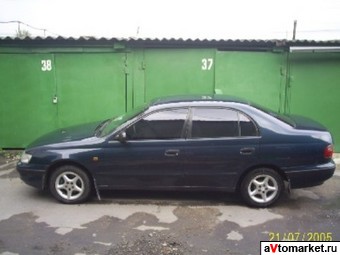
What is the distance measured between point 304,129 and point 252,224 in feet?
5.04

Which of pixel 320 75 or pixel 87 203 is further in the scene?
pixel 320 75

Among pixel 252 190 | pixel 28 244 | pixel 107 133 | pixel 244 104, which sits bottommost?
pixel 28 244

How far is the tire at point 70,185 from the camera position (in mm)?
5426

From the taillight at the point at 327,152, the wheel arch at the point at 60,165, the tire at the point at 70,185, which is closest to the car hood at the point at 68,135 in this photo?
the wheel arch at the point at 60,165

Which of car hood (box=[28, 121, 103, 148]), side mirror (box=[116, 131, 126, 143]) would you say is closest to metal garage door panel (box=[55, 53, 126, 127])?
car hood (box=[28, 121, 103, 148])

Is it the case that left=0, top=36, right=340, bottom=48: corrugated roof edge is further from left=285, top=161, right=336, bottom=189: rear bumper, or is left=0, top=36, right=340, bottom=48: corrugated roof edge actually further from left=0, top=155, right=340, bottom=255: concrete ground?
left=285, top=161, right=336, bottom=189: rear bumper

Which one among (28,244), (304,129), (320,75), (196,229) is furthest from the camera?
(320,75)

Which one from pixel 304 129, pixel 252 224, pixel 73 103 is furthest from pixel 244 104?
pixel 73 103

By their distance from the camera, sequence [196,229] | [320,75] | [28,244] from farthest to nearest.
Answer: [320,75]
[196,229]
[28,244]

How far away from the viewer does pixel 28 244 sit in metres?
4.43

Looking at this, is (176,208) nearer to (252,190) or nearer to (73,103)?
(252,190)

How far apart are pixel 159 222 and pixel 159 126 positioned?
1.32 m

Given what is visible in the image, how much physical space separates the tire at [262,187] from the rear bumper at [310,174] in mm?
168
